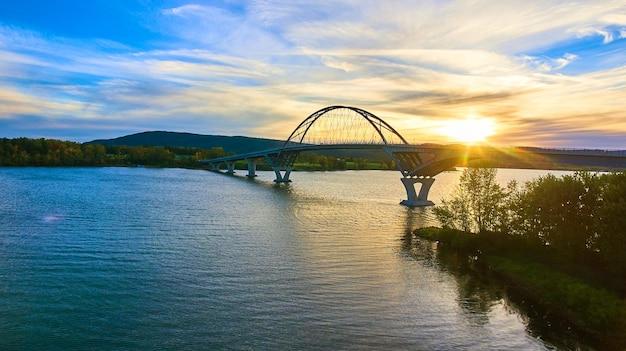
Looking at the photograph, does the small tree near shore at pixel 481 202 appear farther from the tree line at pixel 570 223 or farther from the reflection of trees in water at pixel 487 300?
the reflection of trees in water at pixel 487 300

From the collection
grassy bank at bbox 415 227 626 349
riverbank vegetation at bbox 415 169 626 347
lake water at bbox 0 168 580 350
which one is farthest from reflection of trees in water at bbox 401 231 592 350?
riverbank vegetation at bbox 415 169 626 347

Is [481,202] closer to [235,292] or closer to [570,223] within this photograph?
[570,223]

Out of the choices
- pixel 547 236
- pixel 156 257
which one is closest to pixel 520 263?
pixel 547 236

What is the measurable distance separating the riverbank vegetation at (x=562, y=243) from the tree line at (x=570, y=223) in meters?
0.07

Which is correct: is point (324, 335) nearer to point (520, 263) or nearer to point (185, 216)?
point (520, 263)

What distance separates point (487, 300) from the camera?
32781mm

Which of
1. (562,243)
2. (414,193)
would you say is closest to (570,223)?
(562,243)

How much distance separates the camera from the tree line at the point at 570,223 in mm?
32969

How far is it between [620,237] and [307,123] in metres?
119

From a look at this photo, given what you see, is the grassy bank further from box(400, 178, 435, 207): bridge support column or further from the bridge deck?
box(400, 178, 435, 207): bridge support column

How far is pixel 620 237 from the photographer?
3198cm

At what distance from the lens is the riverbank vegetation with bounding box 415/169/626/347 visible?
2977cm

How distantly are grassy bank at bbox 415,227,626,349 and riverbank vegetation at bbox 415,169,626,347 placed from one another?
42 millimetres

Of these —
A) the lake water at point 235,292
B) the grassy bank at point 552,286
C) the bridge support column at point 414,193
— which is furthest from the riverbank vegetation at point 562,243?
the bridge support column at point 414,193
